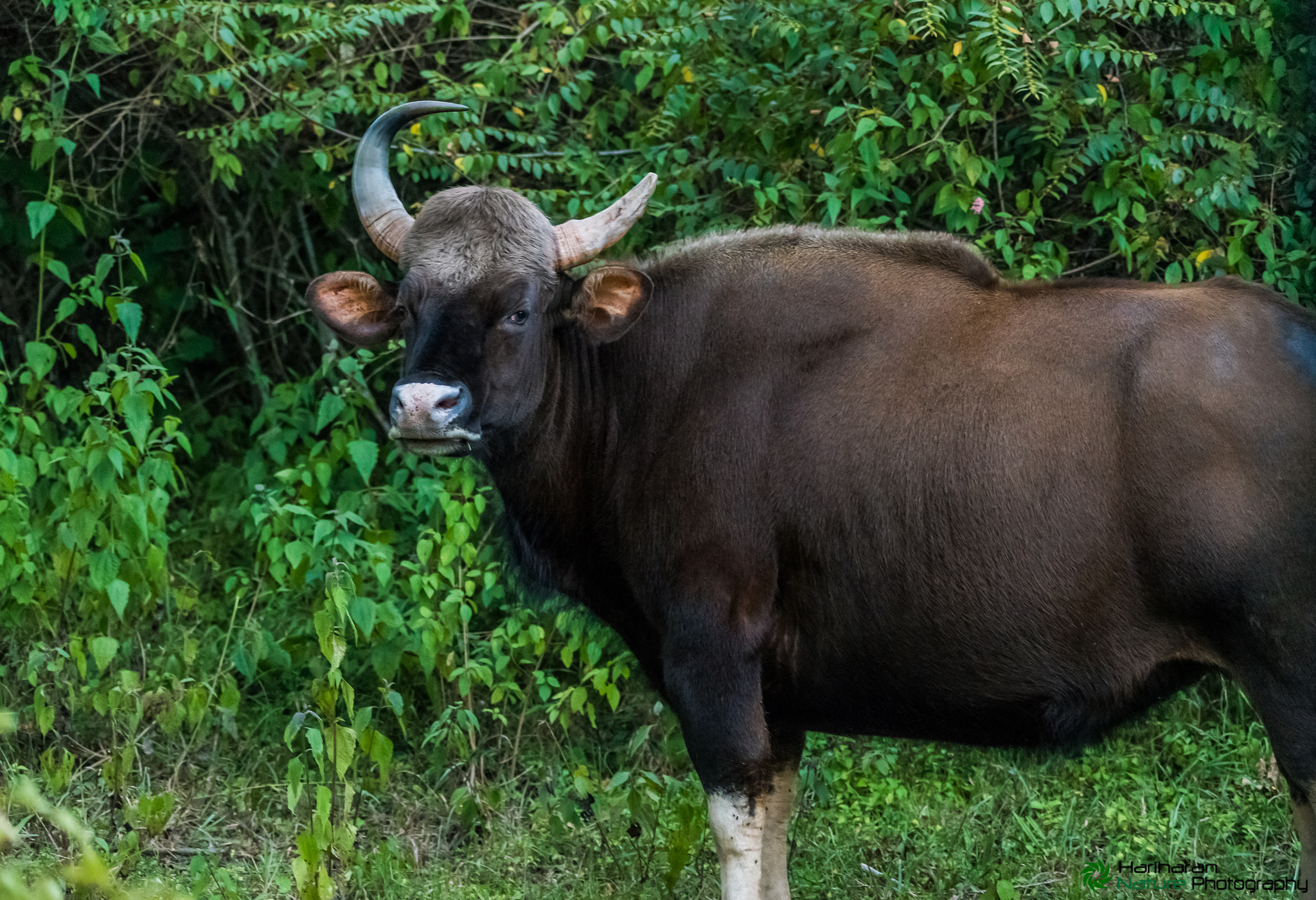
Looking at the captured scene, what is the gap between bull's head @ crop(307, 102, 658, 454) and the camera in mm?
4105

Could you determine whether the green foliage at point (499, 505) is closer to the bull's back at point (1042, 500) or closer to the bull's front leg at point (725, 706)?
the bull's front leg at point (725, 706)

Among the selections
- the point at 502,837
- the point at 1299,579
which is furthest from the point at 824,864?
the point at 1299,579

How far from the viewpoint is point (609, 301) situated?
4484 mm

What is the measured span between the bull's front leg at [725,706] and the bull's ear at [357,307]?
1576 mm

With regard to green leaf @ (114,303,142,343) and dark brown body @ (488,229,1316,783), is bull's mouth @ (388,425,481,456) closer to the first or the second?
dark brown body @ (488,229,1316,783)

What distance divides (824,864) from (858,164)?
3.05m

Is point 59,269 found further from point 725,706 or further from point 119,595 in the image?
point 725,706

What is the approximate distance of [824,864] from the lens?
17.0ft

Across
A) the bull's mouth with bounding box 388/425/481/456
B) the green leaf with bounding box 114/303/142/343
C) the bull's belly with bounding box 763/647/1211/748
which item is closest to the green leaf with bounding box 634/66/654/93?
the green leaf with bounding box 114/303/142/343

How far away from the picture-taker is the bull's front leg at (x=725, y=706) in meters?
4.12

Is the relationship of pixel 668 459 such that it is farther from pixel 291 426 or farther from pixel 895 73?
pixel 291 426

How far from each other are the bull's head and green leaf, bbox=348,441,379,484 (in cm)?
122

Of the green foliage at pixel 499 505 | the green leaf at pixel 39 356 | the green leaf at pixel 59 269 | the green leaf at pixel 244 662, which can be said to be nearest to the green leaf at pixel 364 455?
the green foliage at pixel 499 505

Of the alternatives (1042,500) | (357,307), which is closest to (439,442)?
(357,307)
